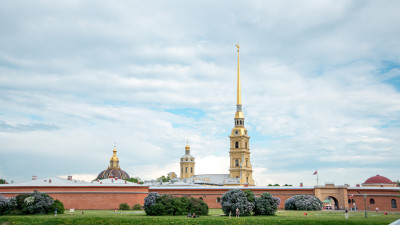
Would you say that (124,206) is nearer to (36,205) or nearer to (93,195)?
(93,195)

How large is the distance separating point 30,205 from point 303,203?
31.3 meters

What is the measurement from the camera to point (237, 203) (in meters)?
40.0

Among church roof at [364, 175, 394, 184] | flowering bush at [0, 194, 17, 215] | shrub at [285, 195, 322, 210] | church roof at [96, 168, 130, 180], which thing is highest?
church roof at [96, 168, 130, 180]

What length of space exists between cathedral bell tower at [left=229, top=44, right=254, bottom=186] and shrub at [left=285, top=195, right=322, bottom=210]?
42.0 metres

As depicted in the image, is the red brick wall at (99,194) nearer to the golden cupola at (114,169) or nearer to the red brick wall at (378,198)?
the red brick wall at (378,198)

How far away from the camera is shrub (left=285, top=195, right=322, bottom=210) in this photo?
50.8 m

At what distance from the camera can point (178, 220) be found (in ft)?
109

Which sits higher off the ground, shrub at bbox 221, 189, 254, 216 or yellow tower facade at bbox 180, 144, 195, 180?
yellow tower facade at bbox 180, 144, 195, 180

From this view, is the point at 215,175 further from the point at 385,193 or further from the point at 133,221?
the point at 133,221

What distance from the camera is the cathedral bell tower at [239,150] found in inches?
3797

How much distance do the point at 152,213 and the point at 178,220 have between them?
8221mm

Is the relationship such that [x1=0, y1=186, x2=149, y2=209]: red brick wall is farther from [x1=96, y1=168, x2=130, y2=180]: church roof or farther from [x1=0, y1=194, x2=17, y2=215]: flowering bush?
[x1=96, y1=168, x2=130, y2=180]: church roof

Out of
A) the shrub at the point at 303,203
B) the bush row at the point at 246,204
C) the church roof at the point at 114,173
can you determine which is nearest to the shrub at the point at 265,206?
the bush row at the point at 246,204

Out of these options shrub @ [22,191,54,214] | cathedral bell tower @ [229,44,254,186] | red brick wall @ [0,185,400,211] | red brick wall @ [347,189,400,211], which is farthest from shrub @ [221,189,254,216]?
cathedral bell tower @ [229,44,254,186]
